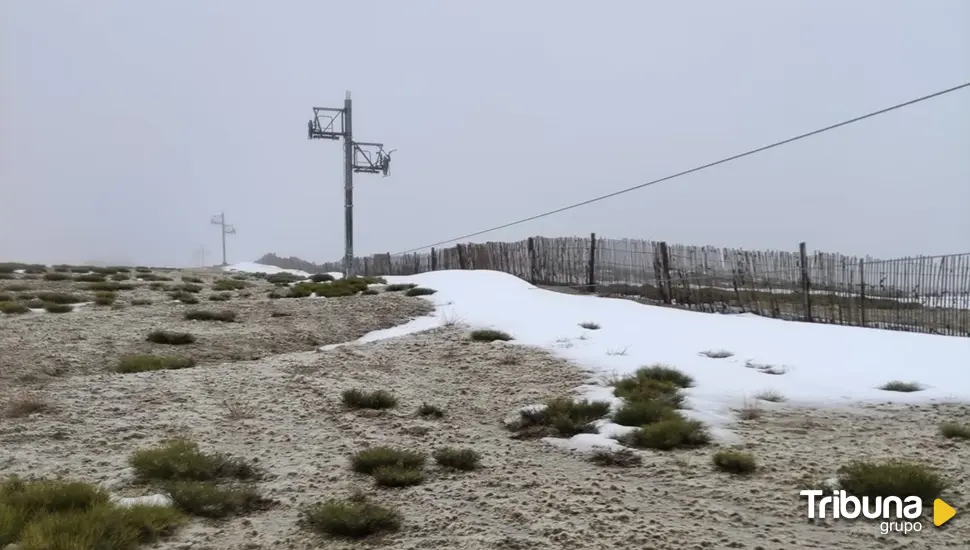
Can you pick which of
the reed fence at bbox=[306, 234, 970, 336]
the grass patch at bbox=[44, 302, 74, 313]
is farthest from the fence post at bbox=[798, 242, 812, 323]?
the grass patch at bbox=[44, 302, 74, 313]

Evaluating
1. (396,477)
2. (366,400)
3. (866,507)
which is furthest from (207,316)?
(866,507)

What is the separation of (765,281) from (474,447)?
7904mm

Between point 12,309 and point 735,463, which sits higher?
point 12,309

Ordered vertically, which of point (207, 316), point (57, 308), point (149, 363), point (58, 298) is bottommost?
point (149, 363)

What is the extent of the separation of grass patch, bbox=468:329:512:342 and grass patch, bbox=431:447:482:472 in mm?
4489

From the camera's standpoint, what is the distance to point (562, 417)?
17.1ft

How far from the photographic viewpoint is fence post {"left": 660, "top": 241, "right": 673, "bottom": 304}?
12.2m

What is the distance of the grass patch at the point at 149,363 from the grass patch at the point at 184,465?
3.03 metres

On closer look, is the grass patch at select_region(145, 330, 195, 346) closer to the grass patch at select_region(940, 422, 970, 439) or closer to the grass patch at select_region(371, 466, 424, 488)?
the grass patch at select_region(371, 466, 424, 488)

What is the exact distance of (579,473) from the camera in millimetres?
4180

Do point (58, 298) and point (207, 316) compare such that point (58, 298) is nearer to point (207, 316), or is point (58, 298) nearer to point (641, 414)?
point (207, 316)

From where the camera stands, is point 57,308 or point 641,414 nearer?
point 641,414

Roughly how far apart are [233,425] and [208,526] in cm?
195

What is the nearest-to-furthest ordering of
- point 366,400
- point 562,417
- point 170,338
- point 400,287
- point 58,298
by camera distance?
point 562,417 → point 366,400 → point 170,338 → point 58,298 → point 400,287
